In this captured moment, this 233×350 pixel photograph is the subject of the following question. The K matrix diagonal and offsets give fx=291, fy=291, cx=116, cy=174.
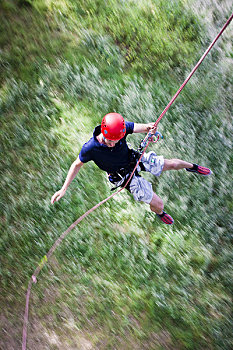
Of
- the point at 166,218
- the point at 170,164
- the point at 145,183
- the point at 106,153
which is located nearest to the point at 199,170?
the point at 170,164

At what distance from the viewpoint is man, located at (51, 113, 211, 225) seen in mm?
3549

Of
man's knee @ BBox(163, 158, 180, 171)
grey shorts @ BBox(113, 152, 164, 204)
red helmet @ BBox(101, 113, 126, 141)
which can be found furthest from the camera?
man's knee @ BBox(163, 158, 180, 171)

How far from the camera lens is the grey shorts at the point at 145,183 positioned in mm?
4438

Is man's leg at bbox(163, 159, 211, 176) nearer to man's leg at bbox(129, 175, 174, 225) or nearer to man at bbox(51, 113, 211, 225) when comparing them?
man at bbox(51, 113, 211, 225)

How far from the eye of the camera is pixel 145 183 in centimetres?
456

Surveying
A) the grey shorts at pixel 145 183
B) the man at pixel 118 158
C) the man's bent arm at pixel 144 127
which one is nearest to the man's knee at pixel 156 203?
the man at pixel 118 158

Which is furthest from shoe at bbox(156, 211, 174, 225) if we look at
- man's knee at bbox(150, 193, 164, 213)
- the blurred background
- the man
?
man's knee at bbox(150, 193, 164, 213)

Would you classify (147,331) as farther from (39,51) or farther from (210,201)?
(39,51)

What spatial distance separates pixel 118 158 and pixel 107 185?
1.66m

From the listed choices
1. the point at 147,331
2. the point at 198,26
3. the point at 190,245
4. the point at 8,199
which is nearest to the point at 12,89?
the point at 8,199

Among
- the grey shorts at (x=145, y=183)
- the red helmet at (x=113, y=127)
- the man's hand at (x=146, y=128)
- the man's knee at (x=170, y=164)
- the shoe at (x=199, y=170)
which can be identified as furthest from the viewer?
the shoe at (x=199, y=170)

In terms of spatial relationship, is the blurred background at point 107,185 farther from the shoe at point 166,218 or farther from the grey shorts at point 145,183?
the grey shorts at point 145,183

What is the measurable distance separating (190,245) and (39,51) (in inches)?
217

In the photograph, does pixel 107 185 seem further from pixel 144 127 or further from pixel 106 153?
pixel 144 127
